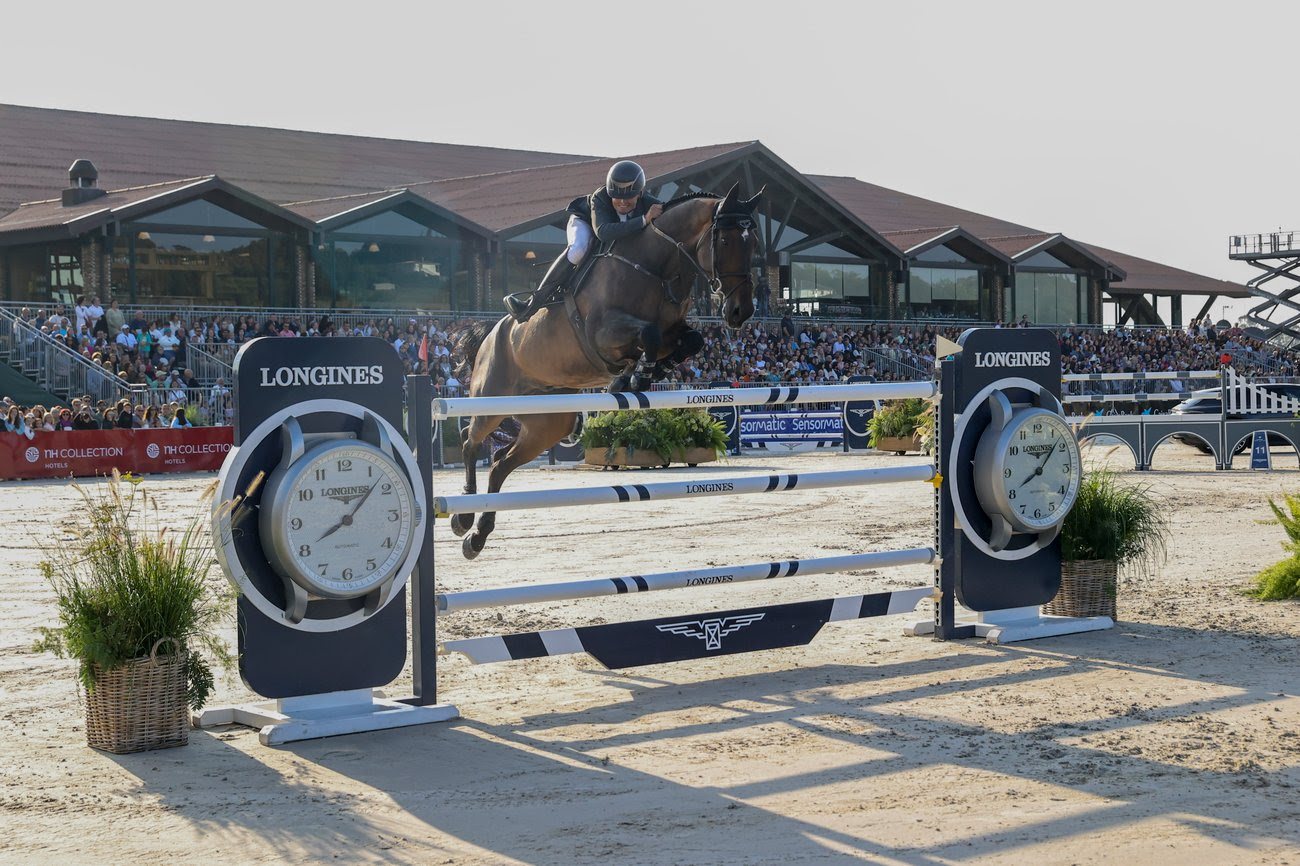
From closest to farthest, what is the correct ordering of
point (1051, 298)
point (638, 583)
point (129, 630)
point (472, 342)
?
point (129, 630) < point (638, 583) < point (472, 342) < point (1051, 298)

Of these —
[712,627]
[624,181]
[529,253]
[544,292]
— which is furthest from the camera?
[529,253]

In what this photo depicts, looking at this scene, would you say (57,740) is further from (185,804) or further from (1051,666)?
(1051,666)

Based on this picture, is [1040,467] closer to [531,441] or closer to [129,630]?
[531,441]

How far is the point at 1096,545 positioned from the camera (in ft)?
25.4

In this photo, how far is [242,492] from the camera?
5.42 metres

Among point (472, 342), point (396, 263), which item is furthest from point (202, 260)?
point (472, 342)

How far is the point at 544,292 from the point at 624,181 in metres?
0.89

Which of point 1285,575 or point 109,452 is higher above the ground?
point 109,452

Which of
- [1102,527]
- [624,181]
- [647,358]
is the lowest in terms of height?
[1102,527]

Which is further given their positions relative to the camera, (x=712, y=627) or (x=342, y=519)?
(x=712, y=627)

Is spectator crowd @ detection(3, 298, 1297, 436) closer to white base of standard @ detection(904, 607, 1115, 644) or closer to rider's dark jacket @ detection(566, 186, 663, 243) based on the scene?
rider's dark jacket @ detection(566, 186, 663, 243)

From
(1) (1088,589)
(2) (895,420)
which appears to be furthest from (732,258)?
(2) (895,420)

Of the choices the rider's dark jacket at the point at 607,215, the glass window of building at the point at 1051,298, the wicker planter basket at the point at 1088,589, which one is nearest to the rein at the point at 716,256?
the rider's dark jacket at the point at 607,215

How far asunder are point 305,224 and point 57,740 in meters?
29.0
